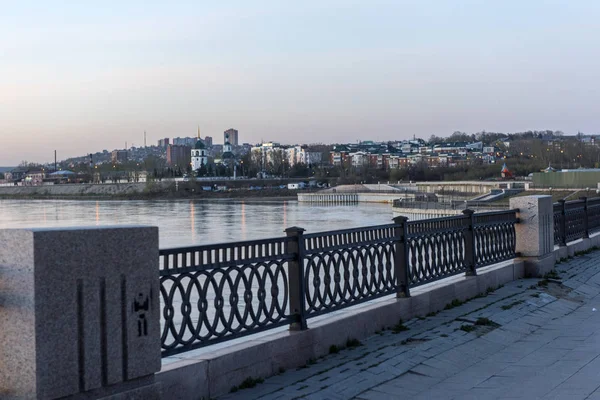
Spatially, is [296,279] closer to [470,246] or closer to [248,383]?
[248,383]

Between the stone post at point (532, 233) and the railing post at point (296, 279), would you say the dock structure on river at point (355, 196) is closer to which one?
the stone post at point (532, 233)

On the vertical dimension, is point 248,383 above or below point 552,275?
above

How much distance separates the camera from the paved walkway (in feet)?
21.3

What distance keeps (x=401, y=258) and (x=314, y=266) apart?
2.02m

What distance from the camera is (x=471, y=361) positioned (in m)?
7.74

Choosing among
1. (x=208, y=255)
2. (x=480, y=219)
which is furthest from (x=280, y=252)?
(x=480, y=219)

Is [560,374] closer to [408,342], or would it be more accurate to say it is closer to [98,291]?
[408,342]

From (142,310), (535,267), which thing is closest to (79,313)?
(142,310)

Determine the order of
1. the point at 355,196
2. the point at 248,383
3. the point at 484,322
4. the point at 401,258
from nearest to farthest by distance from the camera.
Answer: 1. the point at 248,383
2. the point at 484,322
3. the point at 401,258
4. the point at 355,196

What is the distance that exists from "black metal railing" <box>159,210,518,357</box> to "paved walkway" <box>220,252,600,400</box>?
50cm

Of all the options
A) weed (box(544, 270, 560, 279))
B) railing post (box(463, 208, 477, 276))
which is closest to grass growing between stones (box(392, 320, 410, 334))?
railing post (box(463, 208, 477, 276))

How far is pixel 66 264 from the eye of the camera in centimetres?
452

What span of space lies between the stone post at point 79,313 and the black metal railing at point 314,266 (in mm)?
693

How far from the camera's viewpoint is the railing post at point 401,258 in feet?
30.7
